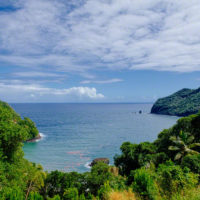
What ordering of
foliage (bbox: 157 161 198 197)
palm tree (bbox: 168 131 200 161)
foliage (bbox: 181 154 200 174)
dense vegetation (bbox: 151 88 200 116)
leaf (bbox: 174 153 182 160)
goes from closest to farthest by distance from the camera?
foliage (bbox: 157 161 198 197) < foliage (bbox: 181 154 200 174) < leaf (bbox: 174 153 182 160) < palm tree (bbox: 168 131 200 161) < dense vegetation (bbox: 151 88 200 116)

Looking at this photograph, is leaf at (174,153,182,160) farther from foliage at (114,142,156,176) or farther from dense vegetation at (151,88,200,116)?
dense vegetation at (151,88,200,116)

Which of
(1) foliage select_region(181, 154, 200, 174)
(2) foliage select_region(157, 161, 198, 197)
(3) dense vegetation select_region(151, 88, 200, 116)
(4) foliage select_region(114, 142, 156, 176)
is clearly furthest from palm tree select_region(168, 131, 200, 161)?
(3) dense vegetation select_region(151, 88, 200, 116)

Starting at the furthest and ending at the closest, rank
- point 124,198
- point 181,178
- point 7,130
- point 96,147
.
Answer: point 96,147 < point 7,130 < point 181,178 < point 124,198

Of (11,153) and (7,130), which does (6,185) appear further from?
(7,130)

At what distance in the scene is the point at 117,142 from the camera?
229ft

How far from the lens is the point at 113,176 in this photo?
18.9m

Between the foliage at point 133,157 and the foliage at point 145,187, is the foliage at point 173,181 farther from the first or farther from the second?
the foliage at point 133,157

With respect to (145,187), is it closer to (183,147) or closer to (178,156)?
(178,156)

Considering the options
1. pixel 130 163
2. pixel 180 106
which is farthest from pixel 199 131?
pixel 180 106

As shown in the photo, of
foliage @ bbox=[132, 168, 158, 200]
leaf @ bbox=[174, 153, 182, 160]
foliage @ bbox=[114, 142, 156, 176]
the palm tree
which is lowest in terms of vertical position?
foliage @ bbox=[114, 142, 156, 176]

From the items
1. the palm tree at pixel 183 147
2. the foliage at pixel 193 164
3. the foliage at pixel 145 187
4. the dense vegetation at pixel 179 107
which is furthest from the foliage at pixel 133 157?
the dense vegetation at pixel 179 107

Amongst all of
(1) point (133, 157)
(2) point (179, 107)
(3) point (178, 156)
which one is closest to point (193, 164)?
(3) point (178, 156)

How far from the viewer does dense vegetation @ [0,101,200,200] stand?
1005cm

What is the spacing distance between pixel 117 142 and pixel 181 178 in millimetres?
60405
